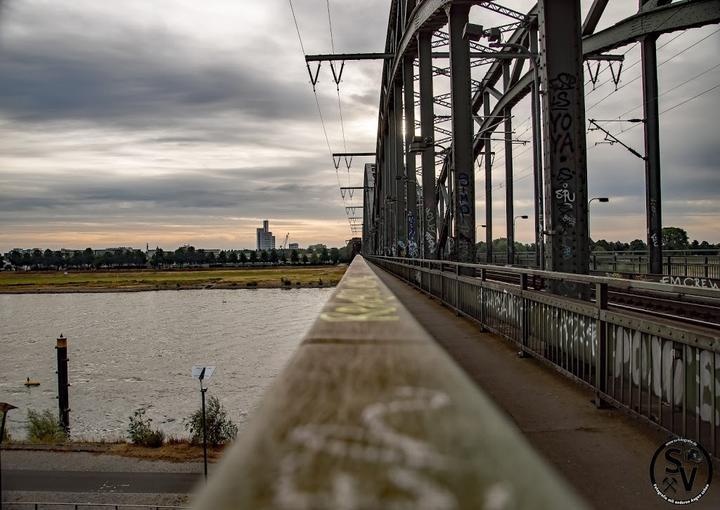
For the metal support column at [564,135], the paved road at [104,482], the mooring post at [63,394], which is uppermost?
the metal support column at [564,135]

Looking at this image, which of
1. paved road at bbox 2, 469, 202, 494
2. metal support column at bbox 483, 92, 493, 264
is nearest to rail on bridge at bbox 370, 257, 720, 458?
paved road at bbox 2, 469, 202, 494

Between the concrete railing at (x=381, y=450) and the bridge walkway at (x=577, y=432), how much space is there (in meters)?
2.24

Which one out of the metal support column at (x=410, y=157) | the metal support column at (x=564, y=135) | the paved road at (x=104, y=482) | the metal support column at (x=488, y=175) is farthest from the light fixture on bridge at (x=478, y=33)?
the metal support column at (x=488, y=175)

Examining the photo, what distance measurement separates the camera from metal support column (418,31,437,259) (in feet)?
Result: 65.4

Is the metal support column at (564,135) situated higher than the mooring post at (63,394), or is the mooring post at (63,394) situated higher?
the metal support column at (564,135)

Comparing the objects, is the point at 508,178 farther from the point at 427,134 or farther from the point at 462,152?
the point at 462,152

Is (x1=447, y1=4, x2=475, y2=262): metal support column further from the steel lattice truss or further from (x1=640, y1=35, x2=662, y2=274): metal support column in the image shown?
(x1=640, y1=35, x2=662, y2=274): metal support column

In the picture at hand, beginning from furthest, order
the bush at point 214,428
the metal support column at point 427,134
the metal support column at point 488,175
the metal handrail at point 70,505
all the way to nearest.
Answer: the metal support column at point 488,175 → the bush at point 214,428 → the metal support column at point 427,134 → the metal handrail at point 70,505

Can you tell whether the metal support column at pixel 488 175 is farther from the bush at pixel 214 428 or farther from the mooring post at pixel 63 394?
the mooring post at pixel 63 394

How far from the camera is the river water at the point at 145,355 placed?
34.8 m

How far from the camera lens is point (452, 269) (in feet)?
40.7

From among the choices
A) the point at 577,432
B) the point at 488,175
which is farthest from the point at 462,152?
the point at 488,175

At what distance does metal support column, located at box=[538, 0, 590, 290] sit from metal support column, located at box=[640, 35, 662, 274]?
16376 millimetres

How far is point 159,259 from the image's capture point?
626 feet
